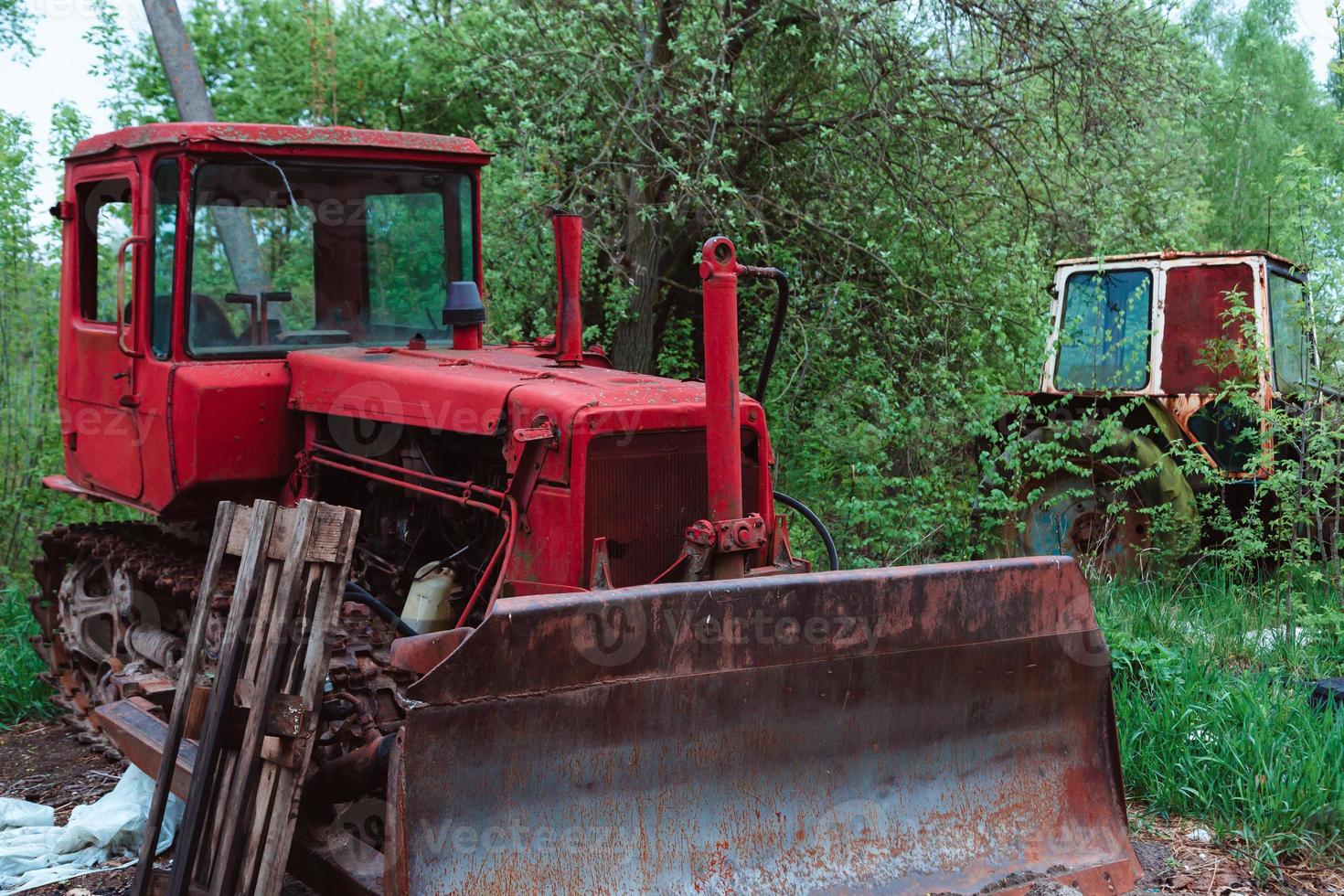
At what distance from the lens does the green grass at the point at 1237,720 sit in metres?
3.88

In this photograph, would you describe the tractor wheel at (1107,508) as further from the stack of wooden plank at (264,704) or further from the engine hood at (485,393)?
the stack of wooden plank at (264,704)

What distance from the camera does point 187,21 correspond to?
1313cm

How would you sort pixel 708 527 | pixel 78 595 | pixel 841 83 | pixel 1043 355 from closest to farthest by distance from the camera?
pixel 708 527 → pixel 78 595 → pixel 1043 355 → pixel 841 83

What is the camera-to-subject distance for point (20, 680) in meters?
6.00

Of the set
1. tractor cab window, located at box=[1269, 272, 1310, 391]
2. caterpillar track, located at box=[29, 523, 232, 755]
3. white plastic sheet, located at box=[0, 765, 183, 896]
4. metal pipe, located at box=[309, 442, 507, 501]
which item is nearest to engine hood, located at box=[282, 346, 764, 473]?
metal pipe, located at box=[309, 442, 507, 501]

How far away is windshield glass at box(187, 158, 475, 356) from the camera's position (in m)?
4.71

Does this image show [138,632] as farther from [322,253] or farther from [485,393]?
[485,393]

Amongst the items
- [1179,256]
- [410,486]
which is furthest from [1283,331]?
[410,486]

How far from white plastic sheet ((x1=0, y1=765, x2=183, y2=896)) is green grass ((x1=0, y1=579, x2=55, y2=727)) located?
1715mm

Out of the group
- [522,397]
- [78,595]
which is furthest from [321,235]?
[78,595]

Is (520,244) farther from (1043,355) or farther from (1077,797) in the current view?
(1077,797)

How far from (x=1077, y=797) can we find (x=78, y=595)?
4.46m

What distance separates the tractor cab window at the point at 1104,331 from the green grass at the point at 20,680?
5.57 metres

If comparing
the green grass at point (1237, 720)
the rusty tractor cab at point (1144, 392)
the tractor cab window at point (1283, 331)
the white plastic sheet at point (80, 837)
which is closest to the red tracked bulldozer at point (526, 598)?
the white plastic sheet at point (80, 837)
